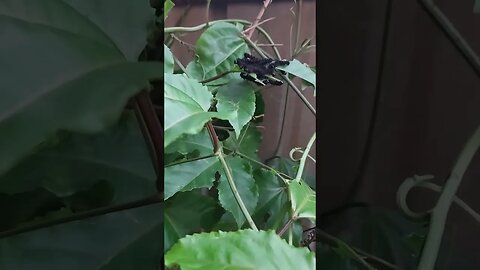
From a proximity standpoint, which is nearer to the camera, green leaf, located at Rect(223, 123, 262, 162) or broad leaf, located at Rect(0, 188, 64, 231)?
broad leaf, located at Rect(0, 188, 64, 231)

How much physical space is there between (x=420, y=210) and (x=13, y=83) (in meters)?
0.28

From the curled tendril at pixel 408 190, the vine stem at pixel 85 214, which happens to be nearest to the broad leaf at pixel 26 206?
the vine stem at pixel 85 214

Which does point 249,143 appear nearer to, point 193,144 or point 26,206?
point 193,144

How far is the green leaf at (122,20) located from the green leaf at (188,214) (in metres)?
0.12

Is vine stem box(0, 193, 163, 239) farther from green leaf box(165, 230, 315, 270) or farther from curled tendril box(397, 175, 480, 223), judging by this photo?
curled tendril box(397, 175, 480, 223)

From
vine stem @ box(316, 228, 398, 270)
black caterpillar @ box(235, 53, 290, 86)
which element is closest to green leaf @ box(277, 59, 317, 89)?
black caterpillar @ box(235, 53, 290, 86)

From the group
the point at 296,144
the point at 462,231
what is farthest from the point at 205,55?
the point at 462,231

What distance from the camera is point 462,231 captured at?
432 millimetres

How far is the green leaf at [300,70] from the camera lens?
42 cm

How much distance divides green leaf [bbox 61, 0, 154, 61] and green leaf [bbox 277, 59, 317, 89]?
0.13 metres

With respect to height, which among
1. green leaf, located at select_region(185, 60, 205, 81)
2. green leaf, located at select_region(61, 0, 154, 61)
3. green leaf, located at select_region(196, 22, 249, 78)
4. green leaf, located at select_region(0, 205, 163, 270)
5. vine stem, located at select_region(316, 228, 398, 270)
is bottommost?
vine stem, located at select_region(316, 228, 398, 270)

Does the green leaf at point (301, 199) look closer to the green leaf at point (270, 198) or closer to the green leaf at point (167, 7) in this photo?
the green leaf at point (270, 198)

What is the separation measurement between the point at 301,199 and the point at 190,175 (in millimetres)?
83

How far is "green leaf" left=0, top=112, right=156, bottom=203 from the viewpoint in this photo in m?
0.30
